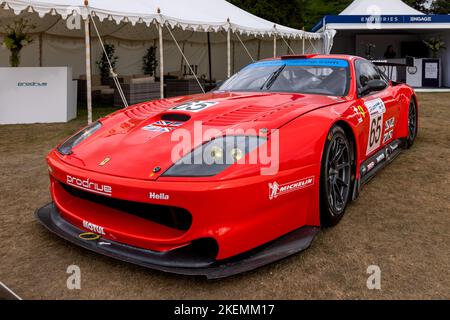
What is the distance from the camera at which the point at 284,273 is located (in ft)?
7.19

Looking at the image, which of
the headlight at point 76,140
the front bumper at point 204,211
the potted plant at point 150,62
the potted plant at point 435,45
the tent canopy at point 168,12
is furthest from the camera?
the potted plant at point 435,45

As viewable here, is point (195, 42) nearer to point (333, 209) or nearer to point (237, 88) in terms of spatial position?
point (237, 88)

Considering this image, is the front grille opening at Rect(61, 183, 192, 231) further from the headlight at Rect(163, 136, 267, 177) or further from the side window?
the side window

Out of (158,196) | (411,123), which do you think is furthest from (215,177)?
(411,123)

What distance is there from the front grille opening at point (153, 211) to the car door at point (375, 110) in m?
1.83

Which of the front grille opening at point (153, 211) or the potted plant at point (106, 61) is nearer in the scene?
the front grille opening at point (153, 211)

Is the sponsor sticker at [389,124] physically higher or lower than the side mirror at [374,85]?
lower

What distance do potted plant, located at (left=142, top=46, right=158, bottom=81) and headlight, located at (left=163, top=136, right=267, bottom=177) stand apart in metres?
14.4

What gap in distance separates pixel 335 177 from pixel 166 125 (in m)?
1.18

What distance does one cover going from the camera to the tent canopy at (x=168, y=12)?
700 centimetres

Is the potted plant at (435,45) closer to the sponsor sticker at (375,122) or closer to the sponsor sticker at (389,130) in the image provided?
the sponsor sticker at (389,130)

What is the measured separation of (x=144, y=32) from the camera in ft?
49.2

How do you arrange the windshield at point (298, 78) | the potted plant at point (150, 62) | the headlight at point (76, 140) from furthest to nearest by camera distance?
the potted plant at point (150, 62)
the windshield at point (298, 78)
the headlight at point (76, 140)

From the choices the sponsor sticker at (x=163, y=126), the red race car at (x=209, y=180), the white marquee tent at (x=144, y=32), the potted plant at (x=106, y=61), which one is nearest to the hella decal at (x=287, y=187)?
the red race car at (x=209, y=180)
